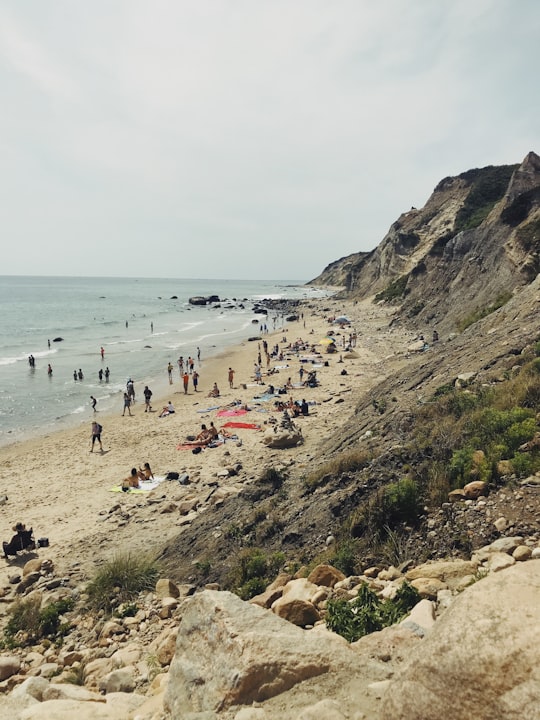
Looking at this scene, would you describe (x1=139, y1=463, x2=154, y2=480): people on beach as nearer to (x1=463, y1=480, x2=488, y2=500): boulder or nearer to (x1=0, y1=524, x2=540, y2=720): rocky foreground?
(x1=0, y1=524, x2=540, y2=720): rocky foreground

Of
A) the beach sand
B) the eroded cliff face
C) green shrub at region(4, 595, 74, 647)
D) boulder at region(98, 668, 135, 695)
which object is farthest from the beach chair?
the eroded cliff face

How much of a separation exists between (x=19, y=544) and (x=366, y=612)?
402 inches

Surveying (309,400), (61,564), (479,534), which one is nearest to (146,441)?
(309,400)

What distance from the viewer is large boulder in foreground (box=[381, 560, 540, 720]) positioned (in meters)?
2.26

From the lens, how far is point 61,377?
1405 inches

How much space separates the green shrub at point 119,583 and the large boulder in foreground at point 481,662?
680 centimetres

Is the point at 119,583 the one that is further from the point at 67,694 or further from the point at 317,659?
the point at 317,659

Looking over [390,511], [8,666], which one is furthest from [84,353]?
[390,511]

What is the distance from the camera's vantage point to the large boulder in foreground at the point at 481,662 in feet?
7.41

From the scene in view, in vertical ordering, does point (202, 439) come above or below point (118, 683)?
below

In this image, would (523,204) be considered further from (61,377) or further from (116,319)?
(116,319)

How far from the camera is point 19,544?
1145 centimetres

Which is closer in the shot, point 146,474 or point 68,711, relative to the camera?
point 68,711

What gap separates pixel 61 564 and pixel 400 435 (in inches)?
342
